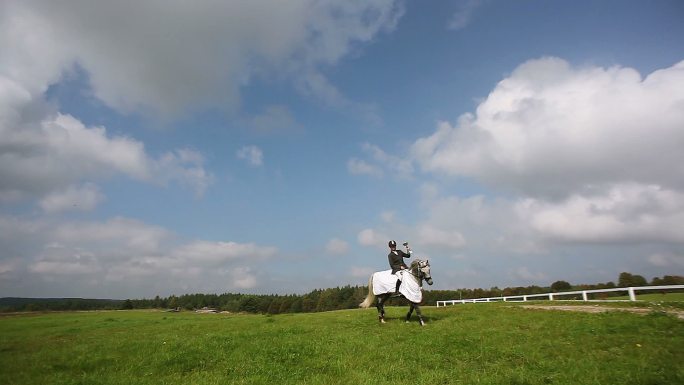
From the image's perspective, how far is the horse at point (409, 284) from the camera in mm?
18672

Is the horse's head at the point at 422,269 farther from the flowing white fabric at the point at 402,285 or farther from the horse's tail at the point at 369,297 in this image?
the horse's tail at the point at 369,297

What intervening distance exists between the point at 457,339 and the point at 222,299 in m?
172

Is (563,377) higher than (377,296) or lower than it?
lower

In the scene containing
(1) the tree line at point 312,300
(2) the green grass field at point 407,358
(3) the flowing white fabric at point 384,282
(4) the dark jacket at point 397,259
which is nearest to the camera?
(2) the green grass field at point 407,358

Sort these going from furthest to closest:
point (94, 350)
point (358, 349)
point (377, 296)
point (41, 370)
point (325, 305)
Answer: point (325, 305) < point (377, 296) < point (94, 350) < point (358, 349) < point (41, 370)

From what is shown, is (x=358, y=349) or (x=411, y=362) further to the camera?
(x=358, y=349)

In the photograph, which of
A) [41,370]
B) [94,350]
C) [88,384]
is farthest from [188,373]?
[94,350]

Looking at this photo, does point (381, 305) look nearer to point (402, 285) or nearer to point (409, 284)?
point (402, 285)

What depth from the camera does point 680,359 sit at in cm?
916

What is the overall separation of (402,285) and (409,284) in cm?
39

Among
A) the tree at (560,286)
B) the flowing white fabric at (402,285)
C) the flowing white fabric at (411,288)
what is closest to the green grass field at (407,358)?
the flowing white fabric at (411,288)

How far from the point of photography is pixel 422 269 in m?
19.3

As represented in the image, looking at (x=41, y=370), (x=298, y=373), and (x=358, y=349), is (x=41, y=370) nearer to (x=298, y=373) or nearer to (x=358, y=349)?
(x=298, y=373)

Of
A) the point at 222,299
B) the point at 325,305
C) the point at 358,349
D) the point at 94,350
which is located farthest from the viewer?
the point at 222,299
